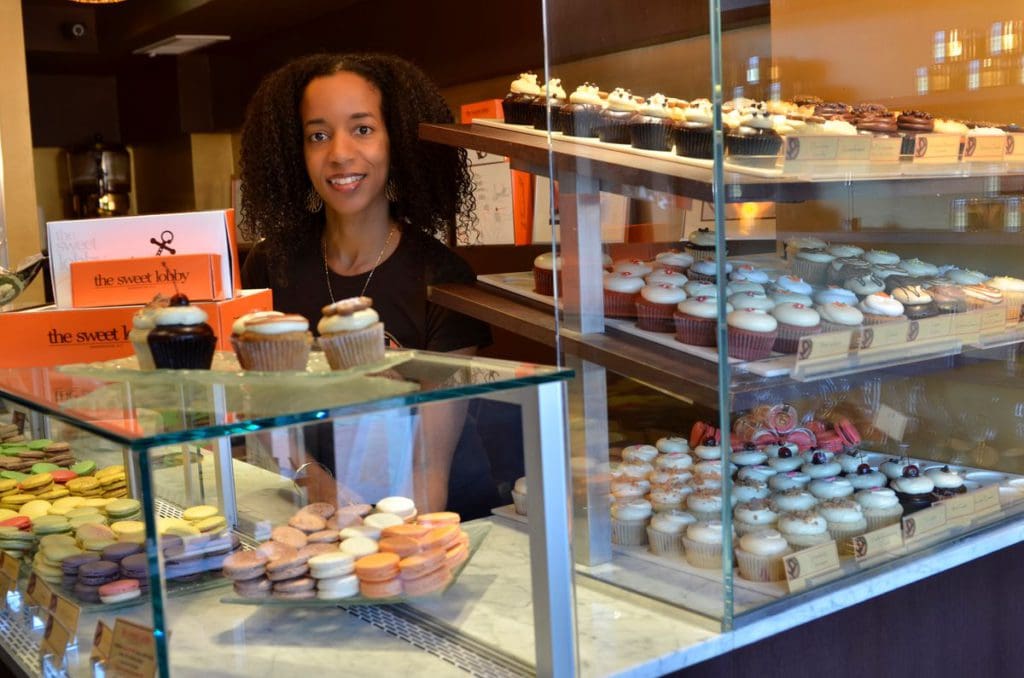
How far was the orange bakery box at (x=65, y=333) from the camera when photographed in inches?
65.4

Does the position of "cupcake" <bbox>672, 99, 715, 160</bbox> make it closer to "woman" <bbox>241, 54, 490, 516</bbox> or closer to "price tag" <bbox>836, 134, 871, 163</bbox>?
"price tag" <bbox>836, 134, 871, 163</bbox>

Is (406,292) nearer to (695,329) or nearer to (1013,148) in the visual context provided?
(695,329)

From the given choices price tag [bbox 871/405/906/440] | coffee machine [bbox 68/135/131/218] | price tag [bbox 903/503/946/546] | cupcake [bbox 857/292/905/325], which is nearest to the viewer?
price tag [bbox 903/503/946/546]

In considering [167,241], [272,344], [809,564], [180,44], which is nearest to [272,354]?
[272,344]

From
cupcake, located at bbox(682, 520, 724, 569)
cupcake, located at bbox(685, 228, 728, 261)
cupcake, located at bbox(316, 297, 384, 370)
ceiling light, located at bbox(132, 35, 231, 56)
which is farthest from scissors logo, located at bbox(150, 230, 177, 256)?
ceiling light, located at bbox(132, 35, 231, 56)

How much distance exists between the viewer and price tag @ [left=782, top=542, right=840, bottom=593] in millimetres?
1511

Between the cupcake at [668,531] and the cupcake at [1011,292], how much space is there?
892mm

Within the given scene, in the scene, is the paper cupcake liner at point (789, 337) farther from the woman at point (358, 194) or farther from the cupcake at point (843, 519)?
the woman at point (358, 194)

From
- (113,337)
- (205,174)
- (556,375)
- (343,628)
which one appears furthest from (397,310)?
(205,174)

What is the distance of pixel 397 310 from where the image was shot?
7.94ft

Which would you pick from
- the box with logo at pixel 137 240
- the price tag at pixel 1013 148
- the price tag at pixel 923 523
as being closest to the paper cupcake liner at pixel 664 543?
the price tag at pixel 923 523

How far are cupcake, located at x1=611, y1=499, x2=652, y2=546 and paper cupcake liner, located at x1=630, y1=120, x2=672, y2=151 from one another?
0.56 m

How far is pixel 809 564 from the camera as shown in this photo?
5.07 ft

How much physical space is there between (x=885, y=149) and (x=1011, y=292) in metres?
0.48
